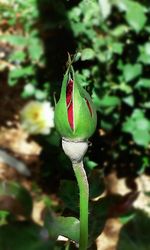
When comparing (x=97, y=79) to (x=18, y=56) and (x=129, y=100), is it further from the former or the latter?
(x=18, y=56)

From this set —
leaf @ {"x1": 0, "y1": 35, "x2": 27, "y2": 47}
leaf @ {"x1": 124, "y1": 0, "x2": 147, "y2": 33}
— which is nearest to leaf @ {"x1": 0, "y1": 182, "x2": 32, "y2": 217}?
leaf @ {"x1": 124, "y1": 0, "x2": 147, "y2": 33}

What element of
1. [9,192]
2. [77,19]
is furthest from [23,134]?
[9,192]

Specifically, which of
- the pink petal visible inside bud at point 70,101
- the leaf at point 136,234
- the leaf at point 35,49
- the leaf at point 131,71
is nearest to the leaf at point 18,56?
the leaf at point 35,49

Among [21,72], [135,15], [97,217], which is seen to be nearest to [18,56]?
[21,72]

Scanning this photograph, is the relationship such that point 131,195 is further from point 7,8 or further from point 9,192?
point 9,192

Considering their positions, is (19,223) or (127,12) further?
(127,12)

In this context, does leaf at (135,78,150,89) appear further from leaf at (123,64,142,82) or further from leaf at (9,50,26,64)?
leaf at (9,50,26,64)
